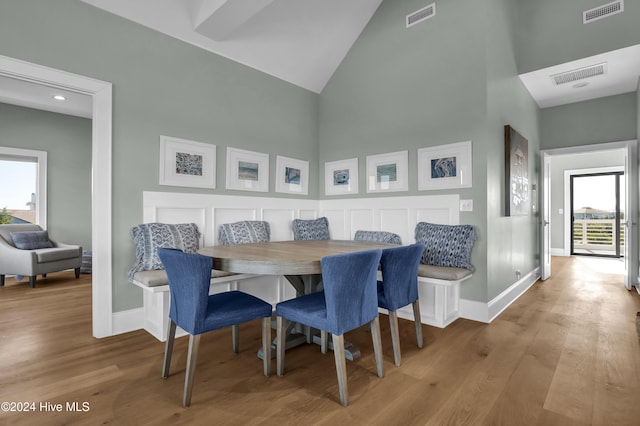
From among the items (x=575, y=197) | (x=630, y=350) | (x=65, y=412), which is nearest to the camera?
(x=65, y=412)

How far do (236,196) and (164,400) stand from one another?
7.58 ft

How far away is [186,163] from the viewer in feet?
10.8

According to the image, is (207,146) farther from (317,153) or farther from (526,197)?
(526,197)

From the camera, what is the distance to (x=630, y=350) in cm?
238

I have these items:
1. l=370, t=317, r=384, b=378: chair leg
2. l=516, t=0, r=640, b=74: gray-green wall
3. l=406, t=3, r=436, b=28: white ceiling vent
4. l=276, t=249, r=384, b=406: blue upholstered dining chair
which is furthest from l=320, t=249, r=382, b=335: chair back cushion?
l=516, t=0, r=640, b=74: gray-green wall

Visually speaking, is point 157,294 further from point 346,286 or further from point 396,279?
point 396,279

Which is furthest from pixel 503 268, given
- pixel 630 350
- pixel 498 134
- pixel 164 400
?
pixel 164 400

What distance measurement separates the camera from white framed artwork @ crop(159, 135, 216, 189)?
3.13 m

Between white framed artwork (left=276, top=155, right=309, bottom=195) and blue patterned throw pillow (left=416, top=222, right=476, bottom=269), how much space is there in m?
1.88

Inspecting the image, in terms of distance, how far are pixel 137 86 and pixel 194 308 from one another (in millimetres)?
2357

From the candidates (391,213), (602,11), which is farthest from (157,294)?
(602,11)

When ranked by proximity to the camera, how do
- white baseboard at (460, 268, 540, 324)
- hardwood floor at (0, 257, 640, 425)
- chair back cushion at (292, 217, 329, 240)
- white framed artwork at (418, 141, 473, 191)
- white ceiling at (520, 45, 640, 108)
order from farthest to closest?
chair back cushion at (292, 217, 329, 240) < white ceiling at (520, 45, 640, 108) < white framed artwork at (418, 141, 473, 191) < white baseboard at (460, 268, 540, 324) < hardwood floor at (0, 257, 640, 425)

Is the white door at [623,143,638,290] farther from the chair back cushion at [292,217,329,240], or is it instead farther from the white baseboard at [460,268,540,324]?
the chair back cushion at [292,217,329,240]

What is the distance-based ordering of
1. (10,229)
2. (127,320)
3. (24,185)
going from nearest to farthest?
(127,320) < (10,229) < (24,185)
